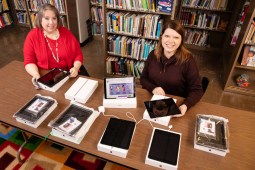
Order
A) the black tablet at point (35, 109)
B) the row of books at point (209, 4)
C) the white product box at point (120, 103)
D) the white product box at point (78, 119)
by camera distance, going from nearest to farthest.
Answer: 1. the white product box at point (78, 119)
2. the black tablet at point (35, 109)
3. the white product box at point (120, 103)
4. the row of books at point (209, 4)

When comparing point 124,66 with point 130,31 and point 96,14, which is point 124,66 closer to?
point 130,31

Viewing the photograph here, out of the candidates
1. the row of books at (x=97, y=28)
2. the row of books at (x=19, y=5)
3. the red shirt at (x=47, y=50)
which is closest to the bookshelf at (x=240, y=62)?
the red shirt at (x=47, y=50)

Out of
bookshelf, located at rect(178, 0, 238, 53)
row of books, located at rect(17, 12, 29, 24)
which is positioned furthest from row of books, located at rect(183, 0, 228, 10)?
row of books, located at rect(17, 12, 29, 24)

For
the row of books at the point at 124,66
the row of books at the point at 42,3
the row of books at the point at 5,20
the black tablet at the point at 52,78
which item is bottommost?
the row of books at the point at 124,66

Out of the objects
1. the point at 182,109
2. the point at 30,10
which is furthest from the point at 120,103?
the point at 30,10

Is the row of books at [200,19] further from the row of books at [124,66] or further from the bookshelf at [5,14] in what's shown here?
the bookshelf at [5,14]

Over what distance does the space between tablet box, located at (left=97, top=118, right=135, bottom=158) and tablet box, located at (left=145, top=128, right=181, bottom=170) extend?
0.13m

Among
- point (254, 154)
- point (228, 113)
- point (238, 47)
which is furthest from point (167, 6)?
point (254, 154)

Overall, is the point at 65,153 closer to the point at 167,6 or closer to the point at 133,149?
the point at 133,149

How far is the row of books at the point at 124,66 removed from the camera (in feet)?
9.90

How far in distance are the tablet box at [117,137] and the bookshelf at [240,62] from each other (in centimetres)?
205

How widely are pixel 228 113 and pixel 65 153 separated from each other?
4.78 ft

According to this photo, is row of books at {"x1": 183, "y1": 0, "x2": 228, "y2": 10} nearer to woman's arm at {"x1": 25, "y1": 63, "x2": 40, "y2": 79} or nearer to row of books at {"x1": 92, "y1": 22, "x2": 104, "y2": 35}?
row of books at {"x1": 92, "y1": 22, "x2": 104, "y2": 35}

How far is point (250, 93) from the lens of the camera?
2.91 metres
